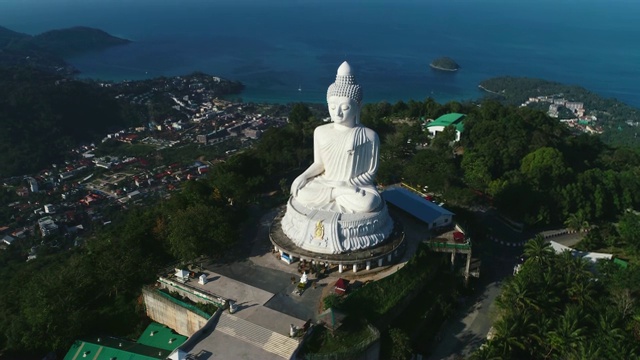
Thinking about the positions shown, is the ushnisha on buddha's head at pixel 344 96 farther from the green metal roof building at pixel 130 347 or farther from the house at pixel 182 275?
the green metal roof building at pixel 130 347

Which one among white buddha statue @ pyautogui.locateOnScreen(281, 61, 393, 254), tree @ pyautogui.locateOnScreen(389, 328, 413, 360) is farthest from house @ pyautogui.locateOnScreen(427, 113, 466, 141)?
tree @ pyautogui.locateOnScreen(389, 328, 413, 360)

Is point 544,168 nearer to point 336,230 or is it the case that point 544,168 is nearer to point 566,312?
point 566,312

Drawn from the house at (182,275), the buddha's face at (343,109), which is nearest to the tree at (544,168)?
the buddha's face at (343,109)

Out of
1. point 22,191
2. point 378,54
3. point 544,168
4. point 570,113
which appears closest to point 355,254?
point 544,168

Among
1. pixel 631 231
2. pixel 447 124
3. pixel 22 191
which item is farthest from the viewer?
pixel 22 191

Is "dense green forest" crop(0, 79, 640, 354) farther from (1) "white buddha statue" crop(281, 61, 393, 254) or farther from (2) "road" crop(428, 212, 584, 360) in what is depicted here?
(1) "white buddha statue" crop(281, 61, 393, 254)
